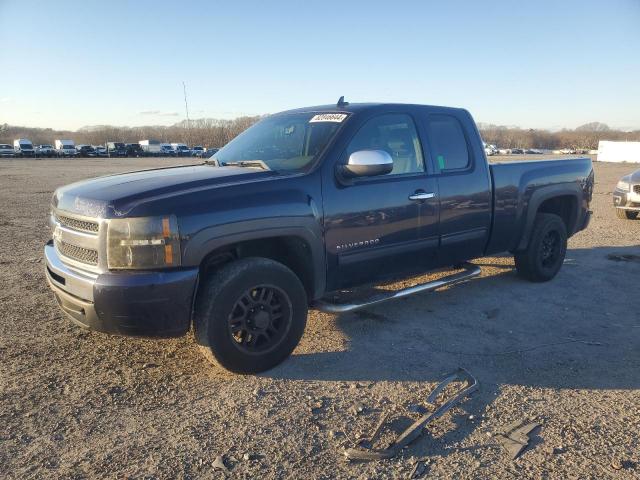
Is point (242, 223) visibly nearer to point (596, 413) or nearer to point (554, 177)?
point (596, 413)

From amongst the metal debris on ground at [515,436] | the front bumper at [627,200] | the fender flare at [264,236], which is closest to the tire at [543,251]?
the fender flare at [264,236]

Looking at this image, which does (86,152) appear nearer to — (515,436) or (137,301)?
(137,301)

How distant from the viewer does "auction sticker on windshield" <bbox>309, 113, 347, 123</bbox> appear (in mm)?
4204

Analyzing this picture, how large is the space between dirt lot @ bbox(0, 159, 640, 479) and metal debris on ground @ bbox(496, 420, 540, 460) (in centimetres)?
5

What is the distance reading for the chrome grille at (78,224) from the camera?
3.25 meters

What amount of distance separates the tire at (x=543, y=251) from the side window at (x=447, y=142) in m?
1.45

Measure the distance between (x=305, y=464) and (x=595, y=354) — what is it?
2604mm

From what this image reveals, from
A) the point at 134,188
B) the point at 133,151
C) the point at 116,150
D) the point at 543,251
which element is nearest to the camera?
the point at 134,188

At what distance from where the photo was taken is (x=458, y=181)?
4746mm

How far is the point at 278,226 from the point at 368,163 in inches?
32.8

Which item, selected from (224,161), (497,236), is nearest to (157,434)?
(224,161)

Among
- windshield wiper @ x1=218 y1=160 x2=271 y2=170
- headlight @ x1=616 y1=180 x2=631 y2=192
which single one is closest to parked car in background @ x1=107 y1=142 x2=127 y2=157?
headlight @ x1=616 y1=180 x2=631 y2=192

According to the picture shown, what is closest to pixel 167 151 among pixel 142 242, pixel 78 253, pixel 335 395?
pixel 78 253

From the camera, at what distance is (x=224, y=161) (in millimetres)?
4492
